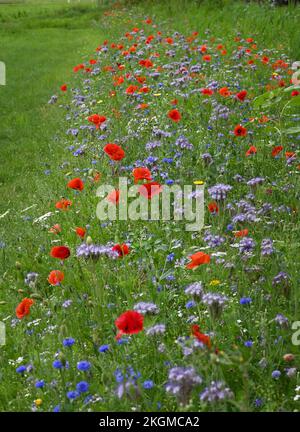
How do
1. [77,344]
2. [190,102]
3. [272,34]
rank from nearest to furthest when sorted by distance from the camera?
[77,344], [190,102], [272,34]

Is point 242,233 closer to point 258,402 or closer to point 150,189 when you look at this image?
point 150,189

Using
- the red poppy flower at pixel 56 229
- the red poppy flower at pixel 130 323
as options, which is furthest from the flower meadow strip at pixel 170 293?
the red poppy flower at pixel 56 229

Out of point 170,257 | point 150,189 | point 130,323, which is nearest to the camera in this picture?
point 130,323

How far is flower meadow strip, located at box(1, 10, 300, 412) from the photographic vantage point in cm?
236

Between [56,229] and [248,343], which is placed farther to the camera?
[56,229]

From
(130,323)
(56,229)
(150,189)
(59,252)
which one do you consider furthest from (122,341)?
(56,229)

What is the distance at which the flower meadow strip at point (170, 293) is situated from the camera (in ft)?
7.74

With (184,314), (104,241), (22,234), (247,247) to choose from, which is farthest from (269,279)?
(22,234)

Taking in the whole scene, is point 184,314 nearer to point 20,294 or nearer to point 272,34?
point 20,294

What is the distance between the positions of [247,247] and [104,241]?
116cm

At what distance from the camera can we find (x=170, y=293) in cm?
307

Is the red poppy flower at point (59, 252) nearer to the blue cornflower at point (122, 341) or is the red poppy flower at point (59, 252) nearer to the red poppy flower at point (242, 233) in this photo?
the blue cornflower at point (122, 341)

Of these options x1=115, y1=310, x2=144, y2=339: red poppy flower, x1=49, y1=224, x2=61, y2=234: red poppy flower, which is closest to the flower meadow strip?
x1=115, y1=310, x2=144, y2=339: red poppy flower

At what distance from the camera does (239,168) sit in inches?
177
